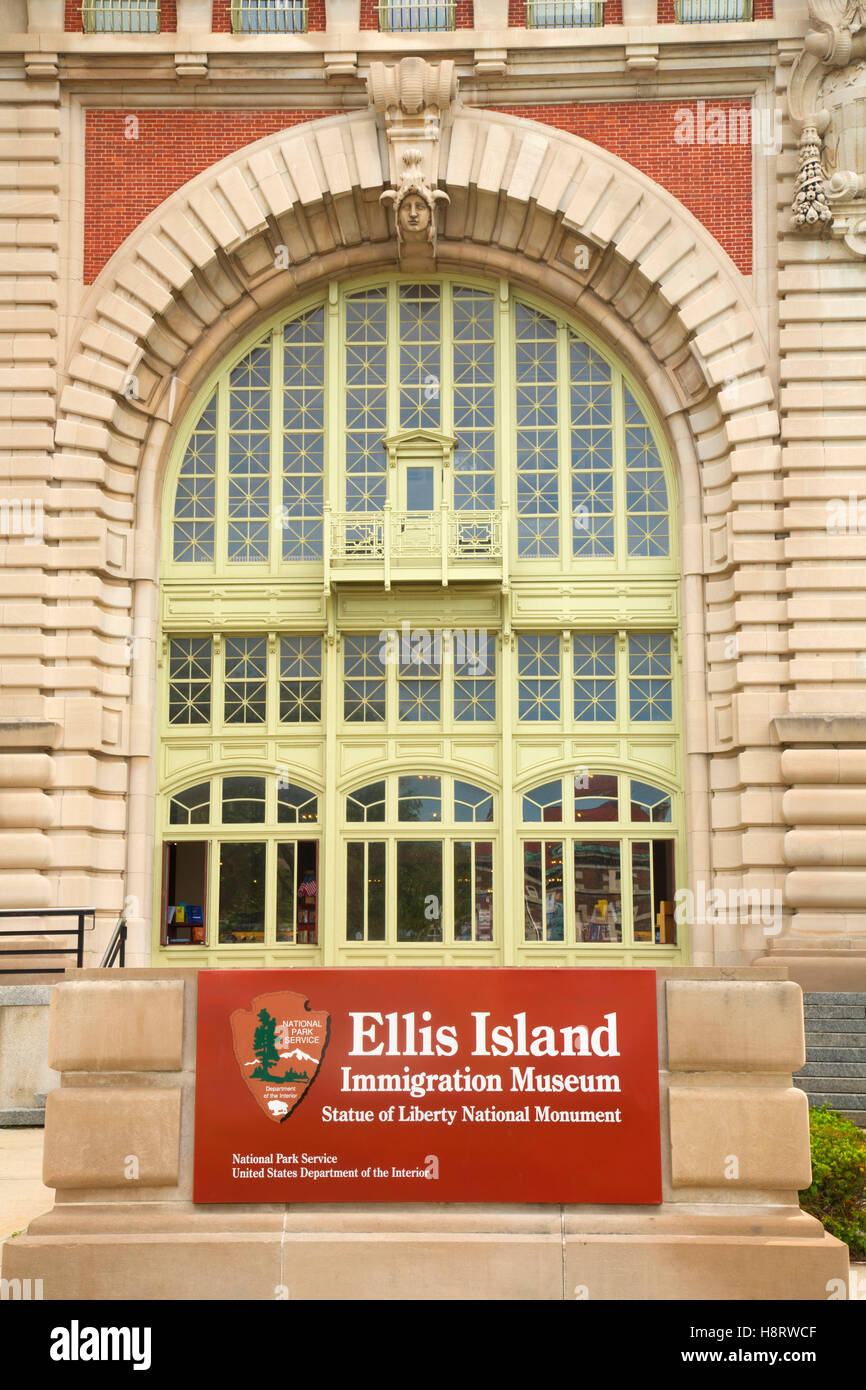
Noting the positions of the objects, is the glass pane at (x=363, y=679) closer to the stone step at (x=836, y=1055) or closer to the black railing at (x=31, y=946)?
the black railing at (x=31, y=946)

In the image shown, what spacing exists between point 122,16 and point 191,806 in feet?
38.7

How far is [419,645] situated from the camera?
808 inches

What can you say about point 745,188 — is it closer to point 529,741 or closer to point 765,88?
point 765,88

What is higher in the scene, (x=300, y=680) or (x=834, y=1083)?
(x=300, y=680)

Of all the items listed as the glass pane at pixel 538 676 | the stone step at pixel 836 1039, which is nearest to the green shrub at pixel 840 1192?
the stone step at pixel 836 1039

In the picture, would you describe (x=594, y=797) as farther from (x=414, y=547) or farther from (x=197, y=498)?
(x=197, y=498)

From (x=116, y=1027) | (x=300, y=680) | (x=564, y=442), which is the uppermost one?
(x=564, y=442)

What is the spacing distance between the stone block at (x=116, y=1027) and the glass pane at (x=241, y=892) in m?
12.4

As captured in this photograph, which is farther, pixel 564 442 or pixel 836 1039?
pixel 564 442

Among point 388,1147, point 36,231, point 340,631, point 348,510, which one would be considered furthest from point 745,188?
point 388,1147

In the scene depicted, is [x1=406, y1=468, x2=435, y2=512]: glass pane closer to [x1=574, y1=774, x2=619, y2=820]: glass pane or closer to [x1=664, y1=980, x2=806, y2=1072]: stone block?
[x1=574, y1=774, x2=619, y2=820]: glass pane

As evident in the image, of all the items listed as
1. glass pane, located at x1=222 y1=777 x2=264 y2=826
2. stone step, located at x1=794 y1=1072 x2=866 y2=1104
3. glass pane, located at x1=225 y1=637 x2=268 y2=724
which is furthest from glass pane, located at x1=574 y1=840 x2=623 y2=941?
stone step, located at x1=794 y1=1072 x2=866 y2=1104

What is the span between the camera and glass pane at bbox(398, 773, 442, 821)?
2028cm

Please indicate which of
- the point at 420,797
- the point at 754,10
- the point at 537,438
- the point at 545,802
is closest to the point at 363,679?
the point at 420,797
